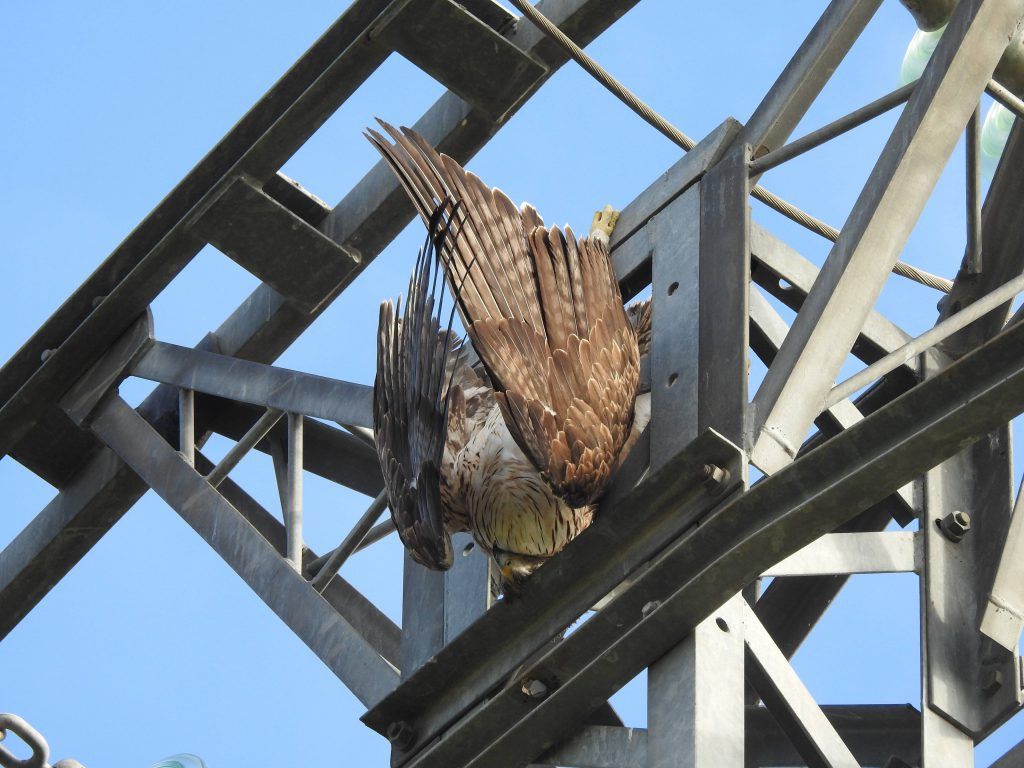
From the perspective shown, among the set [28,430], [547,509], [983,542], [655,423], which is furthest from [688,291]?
[28,430]

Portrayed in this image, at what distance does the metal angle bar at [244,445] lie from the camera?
488cm

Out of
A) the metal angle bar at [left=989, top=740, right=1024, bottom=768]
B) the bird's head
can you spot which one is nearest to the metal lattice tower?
the bird's head

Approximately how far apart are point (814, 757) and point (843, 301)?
912 millimetres

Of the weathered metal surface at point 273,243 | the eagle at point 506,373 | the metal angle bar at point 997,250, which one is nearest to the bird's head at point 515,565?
the eagle at point 506,373

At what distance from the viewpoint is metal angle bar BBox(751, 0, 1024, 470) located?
3.37 metres

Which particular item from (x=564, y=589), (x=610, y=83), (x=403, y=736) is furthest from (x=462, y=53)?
(x=403, y=736)

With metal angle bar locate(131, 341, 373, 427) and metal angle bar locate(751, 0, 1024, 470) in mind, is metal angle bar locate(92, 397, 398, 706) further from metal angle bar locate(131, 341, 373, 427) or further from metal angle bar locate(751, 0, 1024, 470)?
metal angle bar locate(751, 0, 1024, 470)

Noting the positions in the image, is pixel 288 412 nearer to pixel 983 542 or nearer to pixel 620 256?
pixel 620 256

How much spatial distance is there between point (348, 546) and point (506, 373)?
100 cm

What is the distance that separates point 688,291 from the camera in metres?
3.84

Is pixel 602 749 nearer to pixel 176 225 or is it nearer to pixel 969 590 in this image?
pixel 969 590

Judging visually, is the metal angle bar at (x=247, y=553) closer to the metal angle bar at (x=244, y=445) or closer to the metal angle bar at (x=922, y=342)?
the metal angle bar at (x=244, y=445)

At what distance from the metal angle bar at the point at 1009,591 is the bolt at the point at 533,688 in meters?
1.00

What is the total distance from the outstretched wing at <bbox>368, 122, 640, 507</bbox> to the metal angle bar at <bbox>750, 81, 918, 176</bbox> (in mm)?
448
